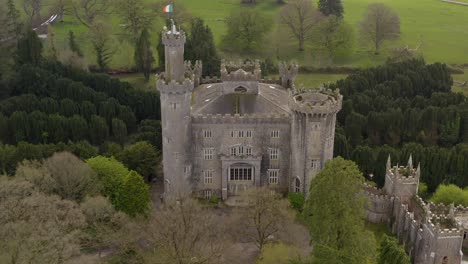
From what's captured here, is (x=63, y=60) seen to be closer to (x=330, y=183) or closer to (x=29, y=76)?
(x=29, y=76)

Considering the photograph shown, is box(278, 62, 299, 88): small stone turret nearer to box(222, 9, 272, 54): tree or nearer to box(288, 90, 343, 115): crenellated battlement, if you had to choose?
box(288, 90, 343, 115): crenellated battlement

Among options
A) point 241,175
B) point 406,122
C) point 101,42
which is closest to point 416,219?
point 241,175

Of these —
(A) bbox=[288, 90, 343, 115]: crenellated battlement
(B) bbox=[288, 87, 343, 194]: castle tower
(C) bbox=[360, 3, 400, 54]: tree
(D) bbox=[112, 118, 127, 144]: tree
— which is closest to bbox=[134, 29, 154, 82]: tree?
(D) bbox=[112, 118, 127, 144]: tree

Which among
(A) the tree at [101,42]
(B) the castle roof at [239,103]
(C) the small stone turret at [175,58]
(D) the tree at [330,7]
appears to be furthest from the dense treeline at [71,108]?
(D) the tree at [330,7]

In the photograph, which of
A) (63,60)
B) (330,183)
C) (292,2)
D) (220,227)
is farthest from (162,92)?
(292,2)

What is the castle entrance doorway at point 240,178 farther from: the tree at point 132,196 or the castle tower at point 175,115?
the tree at point 132,196
